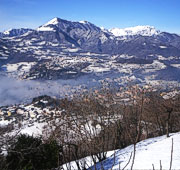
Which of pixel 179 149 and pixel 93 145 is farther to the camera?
pixel 93 145

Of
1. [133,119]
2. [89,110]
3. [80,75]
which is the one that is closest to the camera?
[89,110]

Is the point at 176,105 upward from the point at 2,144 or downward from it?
downward

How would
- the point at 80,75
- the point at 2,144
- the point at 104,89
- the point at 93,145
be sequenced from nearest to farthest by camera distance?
the point at 2,144
the point at 93,145
the point at 104,89
the point at 80,75

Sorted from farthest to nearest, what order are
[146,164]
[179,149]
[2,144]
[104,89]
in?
[104,89] → [179,149] → [146,164] → [2,144]

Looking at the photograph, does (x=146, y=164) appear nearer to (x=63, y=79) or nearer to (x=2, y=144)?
(x=2, y=144)

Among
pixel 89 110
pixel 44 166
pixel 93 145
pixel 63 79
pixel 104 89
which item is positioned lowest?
pixel 63 79

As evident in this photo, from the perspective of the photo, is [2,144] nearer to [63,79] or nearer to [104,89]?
[104,89]

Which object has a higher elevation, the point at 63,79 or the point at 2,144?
the point at 2,144

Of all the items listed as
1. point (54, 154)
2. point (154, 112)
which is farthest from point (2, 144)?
point (154, 112)

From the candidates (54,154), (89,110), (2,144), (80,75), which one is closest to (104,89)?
(89,110)
